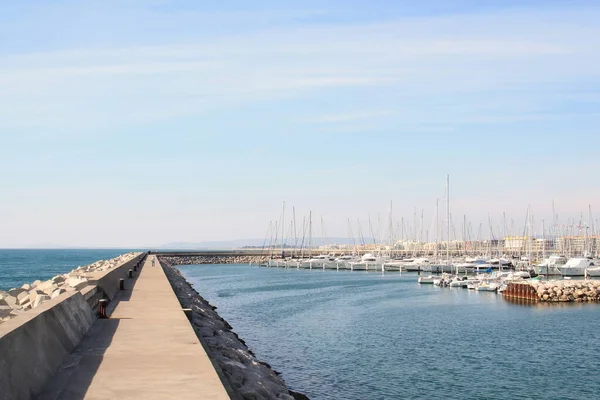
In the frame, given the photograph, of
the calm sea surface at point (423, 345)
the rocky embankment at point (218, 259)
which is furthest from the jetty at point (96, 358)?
the rocky embankment at point (218, 259)

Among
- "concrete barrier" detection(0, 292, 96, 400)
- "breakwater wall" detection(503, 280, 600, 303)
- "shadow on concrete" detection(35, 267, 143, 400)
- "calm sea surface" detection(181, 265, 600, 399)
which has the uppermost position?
"concrete barrier" detection(0, 292, 96, 400)

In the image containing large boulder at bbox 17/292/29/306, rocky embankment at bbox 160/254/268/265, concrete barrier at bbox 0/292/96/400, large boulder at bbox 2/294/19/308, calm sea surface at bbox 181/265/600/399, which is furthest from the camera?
rocky embankment at bbox 160/254/268/265

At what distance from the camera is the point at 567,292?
54.7m

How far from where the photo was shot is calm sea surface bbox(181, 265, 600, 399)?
22.2 m

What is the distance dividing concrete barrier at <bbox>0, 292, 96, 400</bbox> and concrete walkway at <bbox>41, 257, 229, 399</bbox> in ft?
0.71

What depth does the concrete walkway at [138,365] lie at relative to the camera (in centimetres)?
866

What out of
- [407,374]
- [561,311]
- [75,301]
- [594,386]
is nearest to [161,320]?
[75,301]

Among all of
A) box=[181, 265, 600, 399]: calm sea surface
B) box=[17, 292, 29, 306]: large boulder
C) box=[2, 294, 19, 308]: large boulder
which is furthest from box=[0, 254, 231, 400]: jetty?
box=[181, 265, 600, 399]: calm sea surface

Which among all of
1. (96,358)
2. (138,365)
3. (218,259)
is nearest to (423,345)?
(96,358)

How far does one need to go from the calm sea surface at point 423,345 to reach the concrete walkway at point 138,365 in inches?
296

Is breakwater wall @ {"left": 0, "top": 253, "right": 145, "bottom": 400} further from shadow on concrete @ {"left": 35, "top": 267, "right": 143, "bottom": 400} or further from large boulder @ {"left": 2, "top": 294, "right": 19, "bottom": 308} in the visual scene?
large boulder @ {"left": 2, "top": 294, "right": 19, "bottom": 308}

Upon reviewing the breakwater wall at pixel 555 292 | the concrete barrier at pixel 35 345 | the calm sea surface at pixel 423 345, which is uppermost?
the concrete barrier at pixel 35 345

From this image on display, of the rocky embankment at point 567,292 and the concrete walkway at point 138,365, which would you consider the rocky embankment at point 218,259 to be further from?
the concrete walkway at point 138,365

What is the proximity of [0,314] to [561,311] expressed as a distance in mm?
41810
